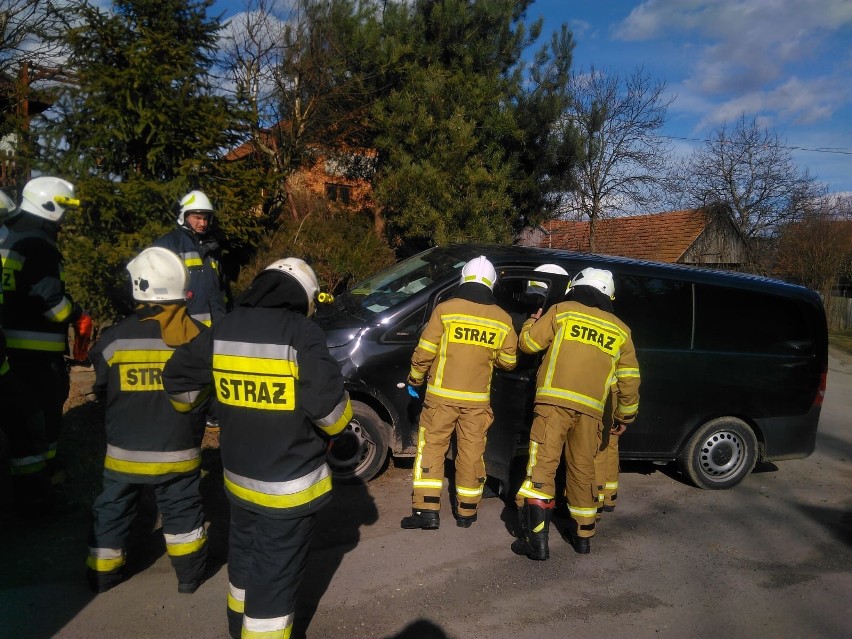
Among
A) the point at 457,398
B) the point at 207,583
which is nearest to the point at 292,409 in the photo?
the point at 207,583

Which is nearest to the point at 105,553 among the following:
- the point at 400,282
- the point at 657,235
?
the point at 400,282

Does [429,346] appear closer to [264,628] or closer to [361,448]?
[361,448]

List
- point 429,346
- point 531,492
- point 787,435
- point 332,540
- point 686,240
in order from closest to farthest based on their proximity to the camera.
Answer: point 531,492 < point 332,540 < point 429,346 < point 787,435 < point 686,240

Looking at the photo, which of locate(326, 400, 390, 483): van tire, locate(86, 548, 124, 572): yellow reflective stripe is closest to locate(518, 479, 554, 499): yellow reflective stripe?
locate(326, 400, 390, 483): van tire

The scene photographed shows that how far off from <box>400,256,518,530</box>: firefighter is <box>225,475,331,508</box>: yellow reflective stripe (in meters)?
1.71

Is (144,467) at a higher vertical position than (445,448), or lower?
higher

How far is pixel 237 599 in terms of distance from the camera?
310cm

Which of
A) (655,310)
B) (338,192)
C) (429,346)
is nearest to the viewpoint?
(429,346)

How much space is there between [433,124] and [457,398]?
7326 mm

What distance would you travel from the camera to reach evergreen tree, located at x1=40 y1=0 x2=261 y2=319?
241 inches

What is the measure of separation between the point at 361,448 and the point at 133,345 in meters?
2.32

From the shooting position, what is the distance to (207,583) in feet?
12.5

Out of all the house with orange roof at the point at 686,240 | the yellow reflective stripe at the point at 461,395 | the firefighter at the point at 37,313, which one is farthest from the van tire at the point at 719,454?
the house with orange roof at the point at 686,240

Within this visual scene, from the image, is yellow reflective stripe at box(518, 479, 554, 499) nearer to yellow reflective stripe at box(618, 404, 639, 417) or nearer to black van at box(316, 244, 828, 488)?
black van at box(316, 244, 828, 488)
